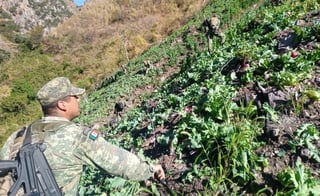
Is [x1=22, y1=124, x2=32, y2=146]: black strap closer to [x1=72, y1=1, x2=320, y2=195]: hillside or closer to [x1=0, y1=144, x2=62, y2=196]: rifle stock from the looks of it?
[x1=0, y1=144, x2=62, y2=196]: rifle stock

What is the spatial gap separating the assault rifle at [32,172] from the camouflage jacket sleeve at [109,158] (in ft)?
0.80

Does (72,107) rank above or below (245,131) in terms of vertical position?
above

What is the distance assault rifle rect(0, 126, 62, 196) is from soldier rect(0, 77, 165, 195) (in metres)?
0.12

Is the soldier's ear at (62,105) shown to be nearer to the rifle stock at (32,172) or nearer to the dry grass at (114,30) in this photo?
the rifle stock at (32,172)

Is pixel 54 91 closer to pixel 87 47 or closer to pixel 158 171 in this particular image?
pixel 158 171

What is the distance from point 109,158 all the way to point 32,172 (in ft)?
1.62

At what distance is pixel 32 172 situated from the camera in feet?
7.27

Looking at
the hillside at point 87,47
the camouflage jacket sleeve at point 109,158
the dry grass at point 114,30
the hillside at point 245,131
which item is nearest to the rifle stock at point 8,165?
the camouflage jacket sleeve at point 109,158

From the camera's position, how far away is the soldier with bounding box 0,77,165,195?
7.86 ft

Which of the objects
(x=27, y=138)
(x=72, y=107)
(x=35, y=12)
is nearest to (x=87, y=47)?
(x=72, y=107)

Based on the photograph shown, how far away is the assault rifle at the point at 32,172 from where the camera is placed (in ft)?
7.26

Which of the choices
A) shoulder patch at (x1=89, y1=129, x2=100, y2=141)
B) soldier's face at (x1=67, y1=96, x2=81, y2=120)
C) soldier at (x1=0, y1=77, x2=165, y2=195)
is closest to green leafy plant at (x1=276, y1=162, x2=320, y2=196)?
soldier at (x1=0, y1=77, x2=165, y2=195)

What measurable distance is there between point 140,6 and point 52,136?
75.8ft

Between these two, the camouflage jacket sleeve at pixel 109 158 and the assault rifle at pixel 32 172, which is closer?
the assault rifle at pixel 32 172
